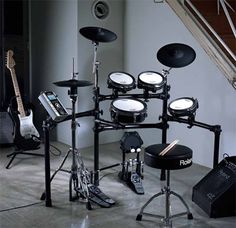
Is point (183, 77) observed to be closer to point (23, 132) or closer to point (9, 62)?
point (23, 132)

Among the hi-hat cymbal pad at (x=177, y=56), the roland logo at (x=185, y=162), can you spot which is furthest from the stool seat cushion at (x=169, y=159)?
the hi-hat cymbal pad at (x=177, y=56)

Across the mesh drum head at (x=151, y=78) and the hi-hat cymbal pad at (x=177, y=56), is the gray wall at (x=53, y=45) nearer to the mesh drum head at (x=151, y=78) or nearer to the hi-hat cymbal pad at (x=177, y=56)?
the mesh drum head at (x=151, y=78)

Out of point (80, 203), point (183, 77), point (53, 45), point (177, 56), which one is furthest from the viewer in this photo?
point (53, 45)

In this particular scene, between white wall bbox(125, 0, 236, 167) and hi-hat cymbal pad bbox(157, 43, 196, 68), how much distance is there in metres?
0.70

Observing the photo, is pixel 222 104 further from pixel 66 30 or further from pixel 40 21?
pixel 40 21

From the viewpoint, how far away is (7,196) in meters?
3.37

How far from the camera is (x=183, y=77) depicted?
14.8ft

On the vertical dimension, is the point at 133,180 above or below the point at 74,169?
below

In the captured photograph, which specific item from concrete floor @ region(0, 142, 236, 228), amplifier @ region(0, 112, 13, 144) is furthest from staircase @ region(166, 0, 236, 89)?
amplifier @ region(0, 112, 13, 144)

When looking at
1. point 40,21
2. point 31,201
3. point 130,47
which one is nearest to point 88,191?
point 31,201

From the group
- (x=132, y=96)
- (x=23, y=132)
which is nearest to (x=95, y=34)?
(x=132, y=96)

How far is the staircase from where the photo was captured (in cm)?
375

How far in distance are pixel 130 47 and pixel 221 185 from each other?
265 cm

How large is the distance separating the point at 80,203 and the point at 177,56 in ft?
4.86
